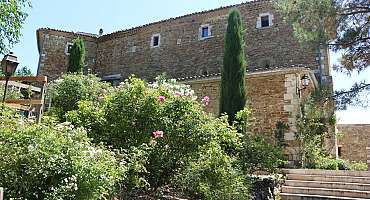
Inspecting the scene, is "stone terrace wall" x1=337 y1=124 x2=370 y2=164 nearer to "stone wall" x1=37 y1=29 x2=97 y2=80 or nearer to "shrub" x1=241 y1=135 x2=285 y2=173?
"shrub" x1=241 y1=135 x2=285 y2=173

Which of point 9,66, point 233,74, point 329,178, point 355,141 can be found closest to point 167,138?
point 9,66

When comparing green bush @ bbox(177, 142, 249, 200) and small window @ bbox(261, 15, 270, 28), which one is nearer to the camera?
green bush @ bbox(177, 142, 249, 200)

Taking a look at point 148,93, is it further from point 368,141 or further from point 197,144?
point 368,141

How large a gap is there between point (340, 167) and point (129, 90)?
8.41 metres

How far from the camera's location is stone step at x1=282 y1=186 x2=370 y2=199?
6.88 metres

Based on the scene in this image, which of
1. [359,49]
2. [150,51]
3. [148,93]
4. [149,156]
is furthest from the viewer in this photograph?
[150,51]

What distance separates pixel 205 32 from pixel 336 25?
37.2 feet

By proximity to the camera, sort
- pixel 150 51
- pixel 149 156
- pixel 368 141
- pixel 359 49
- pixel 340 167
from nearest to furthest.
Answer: pixel 149 156, pixel 359 49, pixel 340 167, pixel 368 141, pixel 150 51

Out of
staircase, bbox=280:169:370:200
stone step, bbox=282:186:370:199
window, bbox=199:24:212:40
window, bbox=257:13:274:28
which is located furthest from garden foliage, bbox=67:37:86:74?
stone step, bbox=282:186:370:199

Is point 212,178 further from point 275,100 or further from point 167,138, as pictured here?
point 275,100

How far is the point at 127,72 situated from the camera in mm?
21375

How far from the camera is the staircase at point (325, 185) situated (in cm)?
698

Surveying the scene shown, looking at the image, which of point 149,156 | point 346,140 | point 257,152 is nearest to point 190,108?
point 149,156

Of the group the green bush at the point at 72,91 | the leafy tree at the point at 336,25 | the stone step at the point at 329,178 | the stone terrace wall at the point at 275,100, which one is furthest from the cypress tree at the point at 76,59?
the stone step at the point at 329,178
